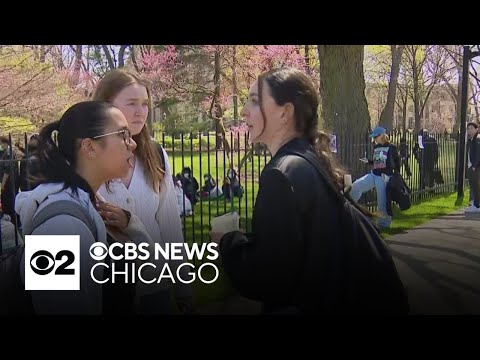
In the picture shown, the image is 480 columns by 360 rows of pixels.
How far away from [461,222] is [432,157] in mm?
494

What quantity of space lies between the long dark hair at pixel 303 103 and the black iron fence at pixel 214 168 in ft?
0.78

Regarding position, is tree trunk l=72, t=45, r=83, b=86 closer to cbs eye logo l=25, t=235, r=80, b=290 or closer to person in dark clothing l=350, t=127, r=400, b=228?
cbs eye logo l=25, t=235, r=80, b=290

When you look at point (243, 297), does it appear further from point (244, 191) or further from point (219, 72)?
point (219, 72)

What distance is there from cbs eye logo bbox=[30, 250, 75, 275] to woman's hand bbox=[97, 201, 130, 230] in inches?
12.9

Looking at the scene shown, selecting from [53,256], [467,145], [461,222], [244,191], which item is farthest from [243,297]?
[467,145]

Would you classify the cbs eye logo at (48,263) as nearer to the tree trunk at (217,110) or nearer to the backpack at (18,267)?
the backpack at (18,267)

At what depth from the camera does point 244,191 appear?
3350mm

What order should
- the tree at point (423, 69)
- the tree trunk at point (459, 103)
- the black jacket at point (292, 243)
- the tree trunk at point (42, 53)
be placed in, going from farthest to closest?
the tree trunk at point (459, 103), the tree at point (423, 69), the tree trunk at point (42, 53), the black jacket at point (292, 243)

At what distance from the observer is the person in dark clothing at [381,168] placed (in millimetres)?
3482

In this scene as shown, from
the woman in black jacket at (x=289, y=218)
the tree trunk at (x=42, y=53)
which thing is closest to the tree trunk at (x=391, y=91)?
the woman in black jacket at (x=289, y=218)

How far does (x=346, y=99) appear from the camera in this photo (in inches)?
141

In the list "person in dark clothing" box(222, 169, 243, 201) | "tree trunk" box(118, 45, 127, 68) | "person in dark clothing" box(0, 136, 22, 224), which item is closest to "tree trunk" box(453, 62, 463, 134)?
"person in dark clothing" box(222, 169, 243, 201)

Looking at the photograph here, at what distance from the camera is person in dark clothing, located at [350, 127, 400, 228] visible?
3.48 meters

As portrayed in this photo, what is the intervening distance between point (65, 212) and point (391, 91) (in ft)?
7.40
